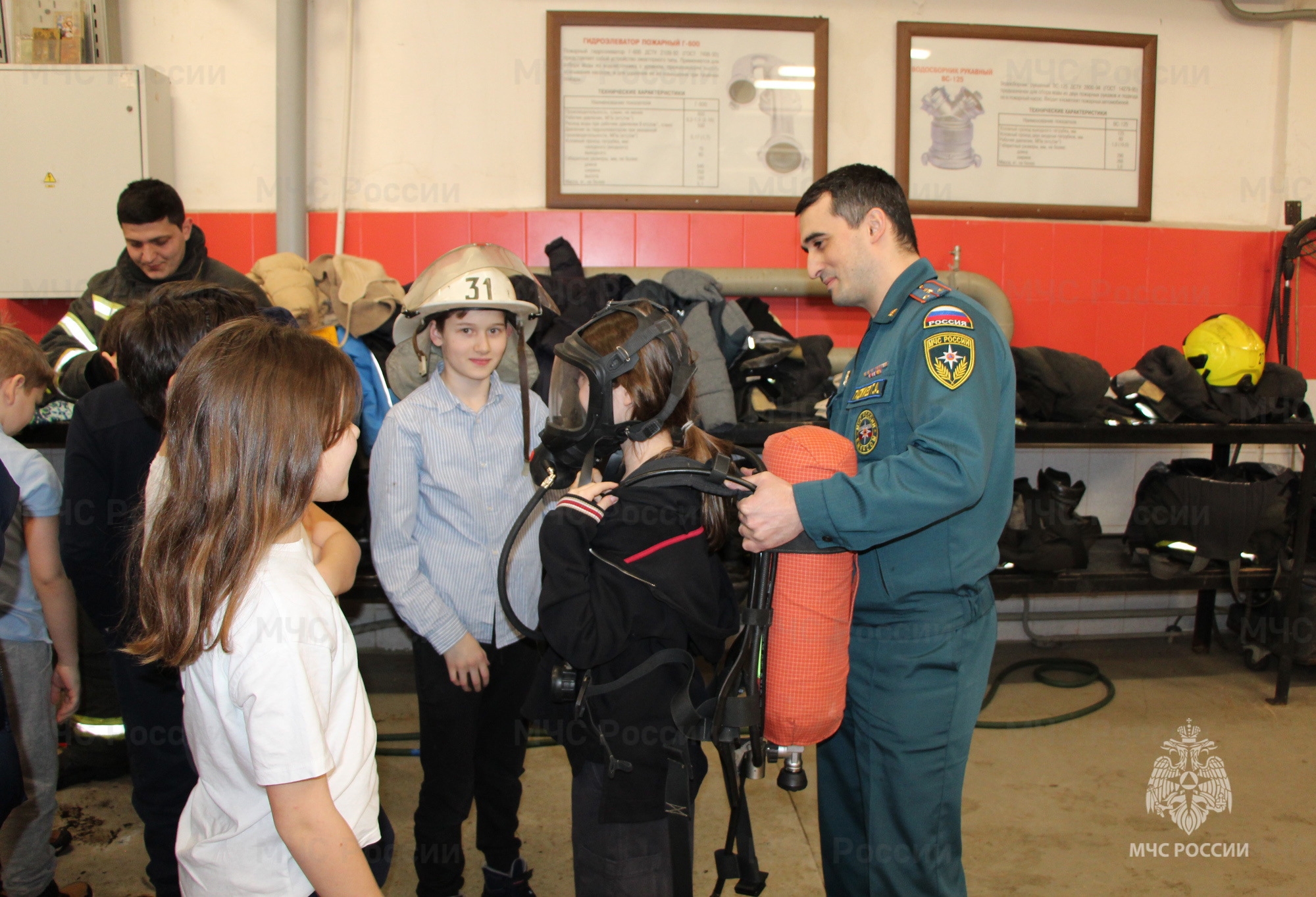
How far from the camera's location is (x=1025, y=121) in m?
3.63

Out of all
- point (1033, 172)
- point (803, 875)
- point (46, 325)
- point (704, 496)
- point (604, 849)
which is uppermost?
point (1033, 172)

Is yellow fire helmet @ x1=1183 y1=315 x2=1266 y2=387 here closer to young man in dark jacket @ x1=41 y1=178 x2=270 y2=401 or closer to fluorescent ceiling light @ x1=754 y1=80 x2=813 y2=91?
fluorescent ceiling light @ x1=754 y1=80 x2=813 y2=91

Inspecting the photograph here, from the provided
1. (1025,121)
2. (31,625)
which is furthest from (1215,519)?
(31,625)

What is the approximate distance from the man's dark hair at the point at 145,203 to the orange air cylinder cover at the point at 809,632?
7.49ft

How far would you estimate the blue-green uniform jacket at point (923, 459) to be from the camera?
133 cm

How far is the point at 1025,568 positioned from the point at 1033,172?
183 cm

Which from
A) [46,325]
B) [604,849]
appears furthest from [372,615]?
[604,849]

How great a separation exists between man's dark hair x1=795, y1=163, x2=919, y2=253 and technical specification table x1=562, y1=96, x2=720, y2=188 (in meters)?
1.99

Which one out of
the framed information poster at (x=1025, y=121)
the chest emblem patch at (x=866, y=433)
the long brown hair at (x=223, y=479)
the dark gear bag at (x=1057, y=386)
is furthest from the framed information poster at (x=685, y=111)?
the long brown hair at (x=223, y=479)

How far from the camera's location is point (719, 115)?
349cm

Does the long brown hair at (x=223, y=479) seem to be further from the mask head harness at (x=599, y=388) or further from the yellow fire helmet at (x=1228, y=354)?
the yellow fire helmet at (x=1228, y=354)

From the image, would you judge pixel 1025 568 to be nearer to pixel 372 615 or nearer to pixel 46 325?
pixel 372 615

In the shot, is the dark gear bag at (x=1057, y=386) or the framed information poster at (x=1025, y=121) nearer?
the dark gear bag at (x=1057, y=386)

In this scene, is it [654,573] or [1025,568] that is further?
[1025,568]
